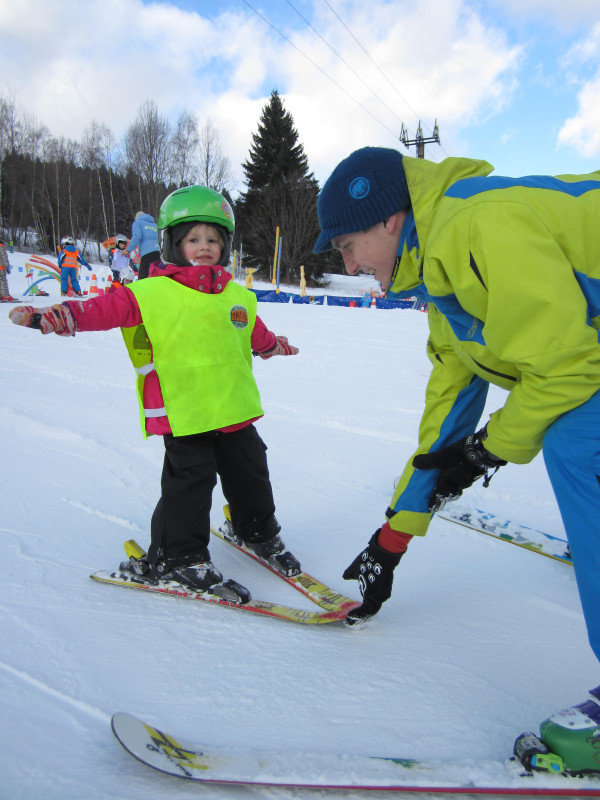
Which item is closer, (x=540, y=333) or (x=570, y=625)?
(x=540, y=333)

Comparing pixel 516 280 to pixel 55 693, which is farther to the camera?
pixel 55 693

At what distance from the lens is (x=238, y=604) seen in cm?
200

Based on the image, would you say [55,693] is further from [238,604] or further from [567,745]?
[567,745]

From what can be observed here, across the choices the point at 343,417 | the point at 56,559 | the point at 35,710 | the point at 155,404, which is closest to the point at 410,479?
the point at 155,404

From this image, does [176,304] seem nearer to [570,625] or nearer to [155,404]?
[155,404]

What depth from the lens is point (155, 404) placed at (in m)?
2.18

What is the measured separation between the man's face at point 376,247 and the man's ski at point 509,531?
1595 mm

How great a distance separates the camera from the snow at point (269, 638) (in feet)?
4.45

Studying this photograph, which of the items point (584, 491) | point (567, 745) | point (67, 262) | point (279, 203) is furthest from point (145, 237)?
point (279, 203)

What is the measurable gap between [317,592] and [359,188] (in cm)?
151

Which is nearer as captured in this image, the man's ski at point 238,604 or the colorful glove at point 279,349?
the man's ski at point 238,604

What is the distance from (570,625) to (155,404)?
5.90 feet

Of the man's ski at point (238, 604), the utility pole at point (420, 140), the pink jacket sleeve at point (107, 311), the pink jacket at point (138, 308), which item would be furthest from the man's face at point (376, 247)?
the utility pole at point (420, 140)

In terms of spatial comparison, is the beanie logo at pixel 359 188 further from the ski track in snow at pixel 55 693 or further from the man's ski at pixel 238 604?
the ski track in snow at pixel 55 693
